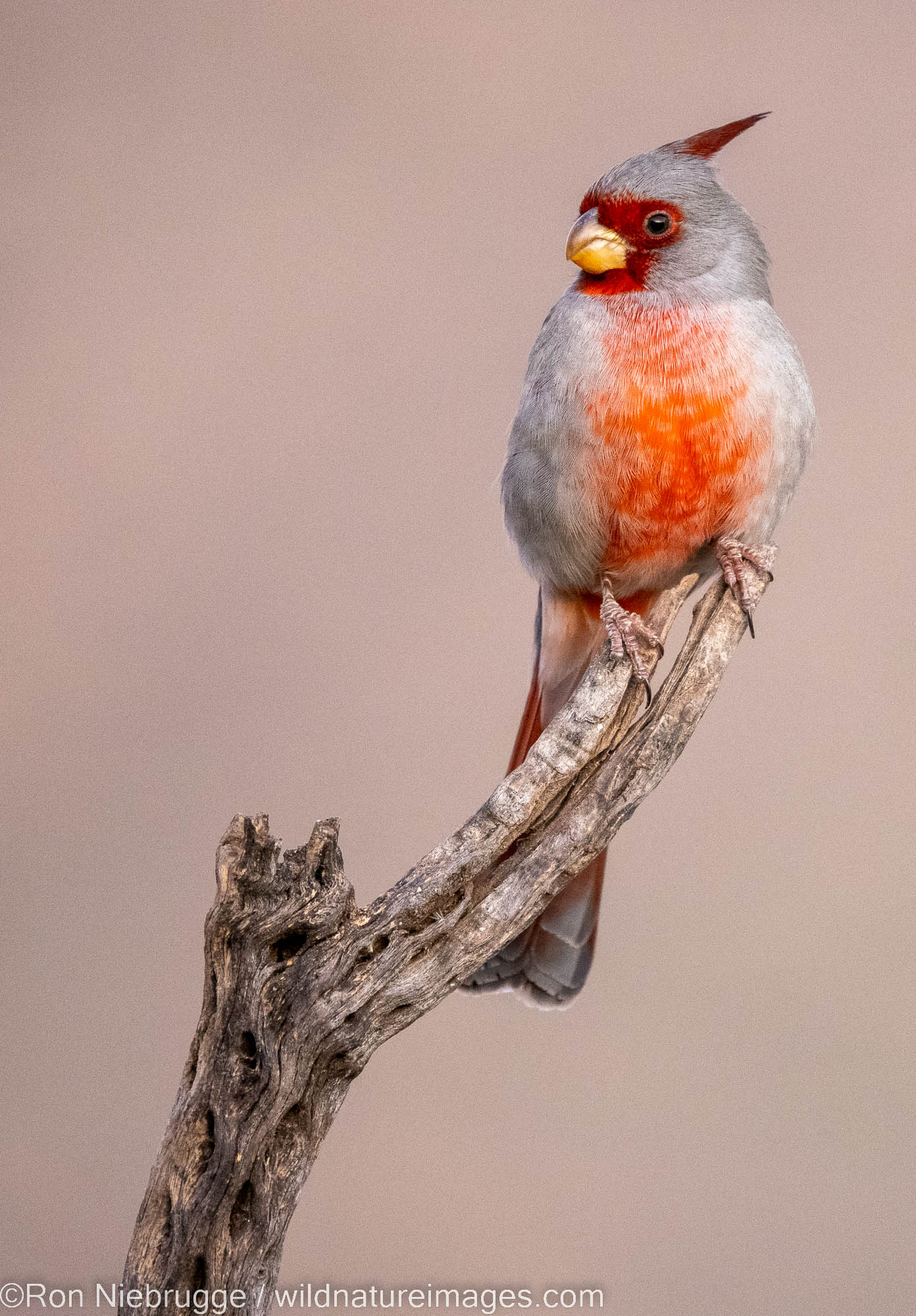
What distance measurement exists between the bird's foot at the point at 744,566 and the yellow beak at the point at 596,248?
24.7 inches

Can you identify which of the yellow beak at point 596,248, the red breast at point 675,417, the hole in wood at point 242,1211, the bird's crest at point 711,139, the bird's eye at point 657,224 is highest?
the bird's crest at point 711,139

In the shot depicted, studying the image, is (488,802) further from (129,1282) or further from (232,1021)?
(129,1282)

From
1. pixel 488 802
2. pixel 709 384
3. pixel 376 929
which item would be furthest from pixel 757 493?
pixel 376 929

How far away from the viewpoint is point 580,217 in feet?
9.59

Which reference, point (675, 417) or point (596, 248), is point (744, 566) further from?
point (596, 248)

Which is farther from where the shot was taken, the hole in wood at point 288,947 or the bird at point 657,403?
the bird at point 657,403

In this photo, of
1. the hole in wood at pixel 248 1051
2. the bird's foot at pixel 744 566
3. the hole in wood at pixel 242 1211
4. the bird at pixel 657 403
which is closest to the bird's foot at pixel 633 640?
the bird at pixel 657 403

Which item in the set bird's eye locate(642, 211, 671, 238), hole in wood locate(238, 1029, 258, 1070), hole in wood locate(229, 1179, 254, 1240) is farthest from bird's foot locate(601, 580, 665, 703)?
hole in wood locate(229, 1179, 254, 1240)

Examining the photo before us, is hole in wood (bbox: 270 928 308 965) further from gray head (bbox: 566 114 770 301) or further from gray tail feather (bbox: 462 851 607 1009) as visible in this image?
gray head (bbox: 566 114 770 301)

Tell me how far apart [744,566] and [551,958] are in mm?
985

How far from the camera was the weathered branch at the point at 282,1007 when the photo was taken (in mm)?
2385

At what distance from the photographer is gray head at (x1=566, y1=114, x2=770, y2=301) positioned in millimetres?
2857

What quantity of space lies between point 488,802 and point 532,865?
0.15m

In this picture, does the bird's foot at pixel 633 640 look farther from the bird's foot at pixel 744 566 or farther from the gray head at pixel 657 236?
the gray head at pixel 657 236
